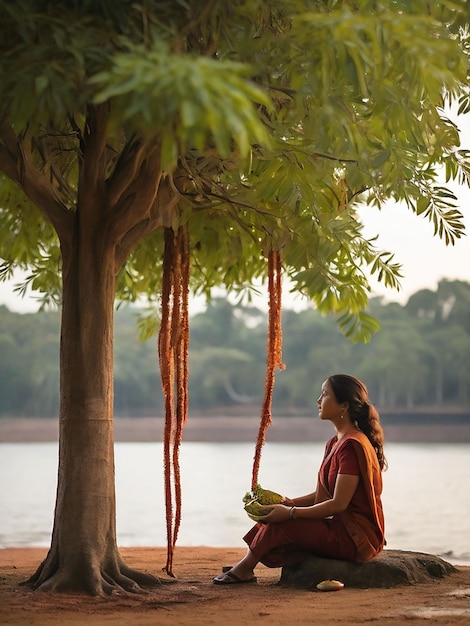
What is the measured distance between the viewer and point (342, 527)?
5230 mm

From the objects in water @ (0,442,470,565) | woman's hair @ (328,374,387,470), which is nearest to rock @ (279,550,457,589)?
woman's hair @ (328,374,387,470)

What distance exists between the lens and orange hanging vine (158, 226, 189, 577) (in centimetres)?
599

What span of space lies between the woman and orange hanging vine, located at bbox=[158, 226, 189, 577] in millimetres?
671

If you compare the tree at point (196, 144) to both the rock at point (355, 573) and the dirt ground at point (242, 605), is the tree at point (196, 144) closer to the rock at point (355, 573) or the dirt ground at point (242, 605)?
the dirt ground at point (242, 605)

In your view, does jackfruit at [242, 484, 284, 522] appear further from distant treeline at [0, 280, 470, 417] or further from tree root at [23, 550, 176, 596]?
distant treeline at [0, 280, 470, 417]

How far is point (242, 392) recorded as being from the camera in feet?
127

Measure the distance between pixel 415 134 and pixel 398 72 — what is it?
1.89ft

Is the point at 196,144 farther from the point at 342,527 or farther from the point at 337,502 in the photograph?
the point at 342,527

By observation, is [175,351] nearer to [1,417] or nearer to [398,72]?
[398,72]

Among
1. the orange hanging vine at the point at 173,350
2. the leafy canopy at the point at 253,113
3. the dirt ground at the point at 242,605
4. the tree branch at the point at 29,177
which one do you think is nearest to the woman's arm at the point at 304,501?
the dirt ground at the point at 242,605

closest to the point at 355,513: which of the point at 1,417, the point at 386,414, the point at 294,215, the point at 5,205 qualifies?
the point at 294,215

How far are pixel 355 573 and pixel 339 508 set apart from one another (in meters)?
0.36

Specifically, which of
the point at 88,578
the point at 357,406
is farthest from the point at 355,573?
the point at 88,578

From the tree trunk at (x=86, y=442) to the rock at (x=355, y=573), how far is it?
783 millimetres
